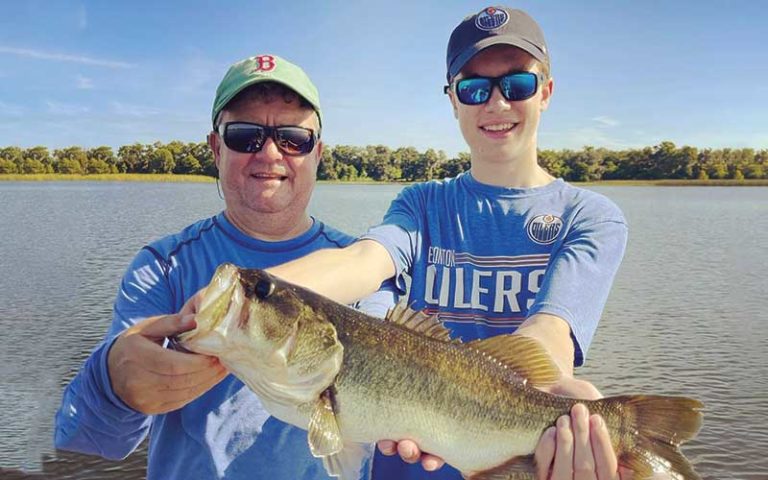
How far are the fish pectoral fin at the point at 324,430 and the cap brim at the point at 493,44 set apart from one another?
6.73 ft

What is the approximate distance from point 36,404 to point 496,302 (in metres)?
12.2

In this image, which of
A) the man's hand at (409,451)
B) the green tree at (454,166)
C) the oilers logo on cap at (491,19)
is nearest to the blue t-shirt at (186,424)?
the man's hand at (409,451)

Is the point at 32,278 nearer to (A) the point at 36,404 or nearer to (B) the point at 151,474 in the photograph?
(A) the point at 36,404

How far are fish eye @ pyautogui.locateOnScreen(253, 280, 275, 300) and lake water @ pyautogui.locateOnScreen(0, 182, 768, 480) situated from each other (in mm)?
9429

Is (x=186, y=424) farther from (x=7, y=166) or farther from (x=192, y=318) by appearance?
(x=7, y=166)

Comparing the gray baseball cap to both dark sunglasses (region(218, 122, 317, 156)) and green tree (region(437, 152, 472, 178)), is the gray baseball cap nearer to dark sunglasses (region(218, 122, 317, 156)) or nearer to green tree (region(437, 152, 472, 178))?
dark sunglasses (region(218, 122, 317, 156))

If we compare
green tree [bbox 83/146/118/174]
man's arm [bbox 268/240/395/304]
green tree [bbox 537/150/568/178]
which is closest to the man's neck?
man's arm [bbox 268/240/395/304]

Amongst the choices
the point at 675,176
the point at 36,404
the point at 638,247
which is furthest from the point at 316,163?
the point at 675,176

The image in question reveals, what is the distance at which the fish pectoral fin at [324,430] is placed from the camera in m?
2.62

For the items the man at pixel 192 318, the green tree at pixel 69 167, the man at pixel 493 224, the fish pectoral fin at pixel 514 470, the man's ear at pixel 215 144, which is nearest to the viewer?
the man at pixel 192 318

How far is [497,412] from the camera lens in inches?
111

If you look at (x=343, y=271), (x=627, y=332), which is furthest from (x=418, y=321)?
(x=627, y=332)

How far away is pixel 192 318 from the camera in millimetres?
2410

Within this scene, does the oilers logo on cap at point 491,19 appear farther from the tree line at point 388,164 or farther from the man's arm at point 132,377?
the tree line at point 388,164
